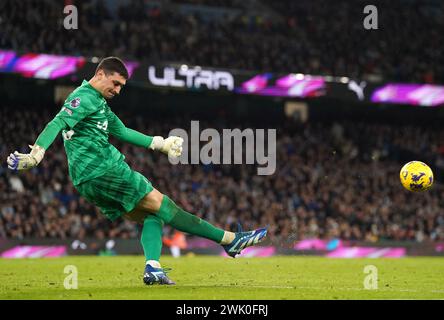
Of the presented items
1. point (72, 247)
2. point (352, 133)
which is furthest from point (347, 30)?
point (72, 247)

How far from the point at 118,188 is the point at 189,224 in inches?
39.1

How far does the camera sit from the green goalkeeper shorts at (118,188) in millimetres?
9219

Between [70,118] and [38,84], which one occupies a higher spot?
[38,84]

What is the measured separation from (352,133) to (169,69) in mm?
11344

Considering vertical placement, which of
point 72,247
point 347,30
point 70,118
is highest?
point 347,30

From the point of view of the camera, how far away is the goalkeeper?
9164 mm

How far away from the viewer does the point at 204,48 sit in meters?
→ 31.2

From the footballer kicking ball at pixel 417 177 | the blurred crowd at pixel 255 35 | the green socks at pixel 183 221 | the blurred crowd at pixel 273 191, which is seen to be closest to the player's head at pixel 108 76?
the green socks at pixel 183 221

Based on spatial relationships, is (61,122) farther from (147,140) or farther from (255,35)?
(255,35)

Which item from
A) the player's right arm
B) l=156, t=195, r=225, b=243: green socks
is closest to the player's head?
the player's right arm

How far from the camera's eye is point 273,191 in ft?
100

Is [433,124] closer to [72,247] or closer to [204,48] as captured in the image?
[204,48]

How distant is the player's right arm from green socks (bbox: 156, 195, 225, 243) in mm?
1440

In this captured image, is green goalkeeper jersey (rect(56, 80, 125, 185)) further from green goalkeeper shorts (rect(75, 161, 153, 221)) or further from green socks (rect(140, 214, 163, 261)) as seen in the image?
green socks (rect(140, 214, 163, 261))
